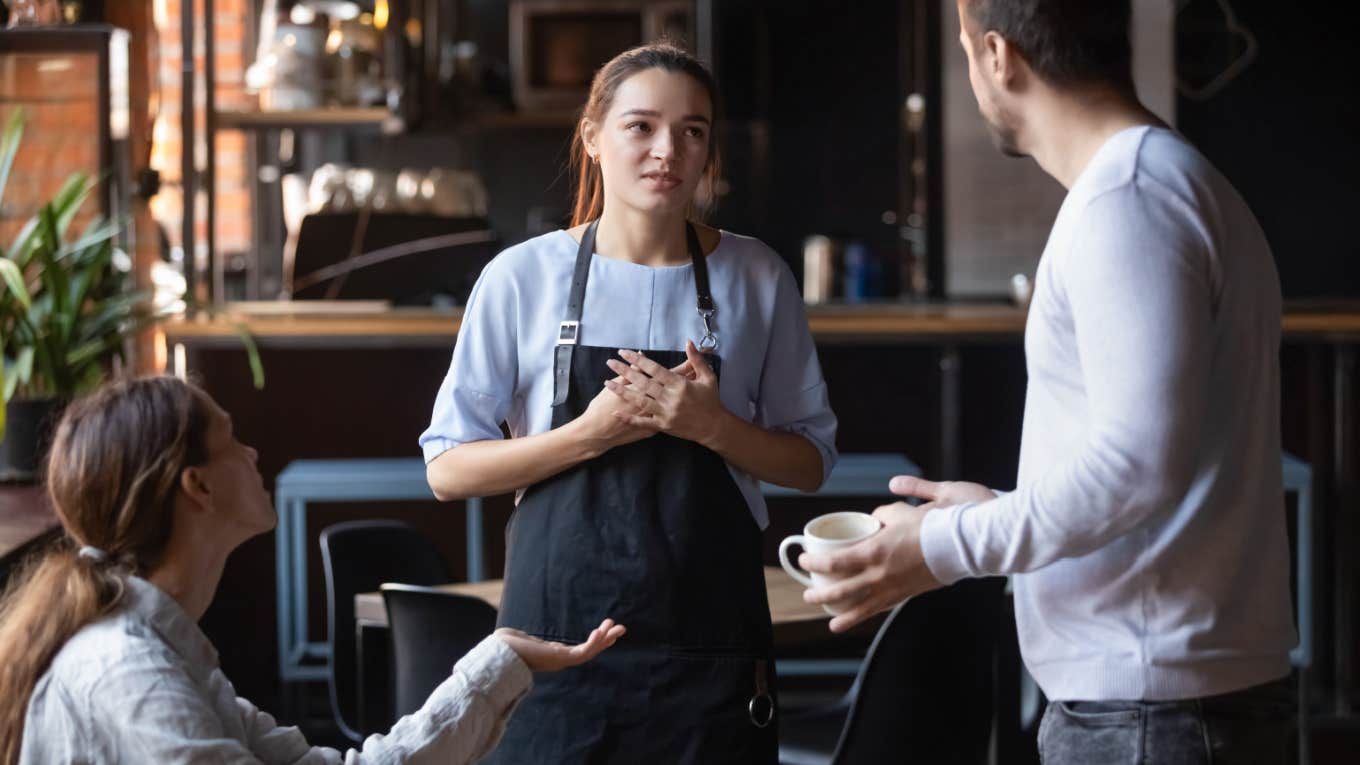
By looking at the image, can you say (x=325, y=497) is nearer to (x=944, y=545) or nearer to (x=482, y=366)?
(x=482, y=366)

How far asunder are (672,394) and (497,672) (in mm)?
408

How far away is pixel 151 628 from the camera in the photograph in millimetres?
1411

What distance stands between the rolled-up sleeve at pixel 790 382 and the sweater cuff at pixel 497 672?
0.54 m

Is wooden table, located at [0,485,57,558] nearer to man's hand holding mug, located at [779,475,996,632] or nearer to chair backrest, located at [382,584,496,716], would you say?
chair backrest, located at [382,584,496,716]

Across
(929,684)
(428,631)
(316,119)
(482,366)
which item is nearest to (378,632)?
(428,631)

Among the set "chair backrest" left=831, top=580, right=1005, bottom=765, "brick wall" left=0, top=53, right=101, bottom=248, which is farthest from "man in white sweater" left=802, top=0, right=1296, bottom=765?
"brick wall" left=0, top=53, right=101, bottom=248

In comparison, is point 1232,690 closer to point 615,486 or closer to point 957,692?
point 615,486

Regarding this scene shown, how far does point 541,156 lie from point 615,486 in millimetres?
5796

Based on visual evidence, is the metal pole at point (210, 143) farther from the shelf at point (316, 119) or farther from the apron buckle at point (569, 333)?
the apron buckle at point (569, 333)

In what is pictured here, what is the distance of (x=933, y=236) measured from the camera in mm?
6750

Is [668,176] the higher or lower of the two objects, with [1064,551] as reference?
higher

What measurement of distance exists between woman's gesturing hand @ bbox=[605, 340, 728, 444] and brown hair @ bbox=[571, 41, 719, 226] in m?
0.29

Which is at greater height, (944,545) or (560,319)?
(560,319)

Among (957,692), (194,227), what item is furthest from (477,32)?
(957,692)
